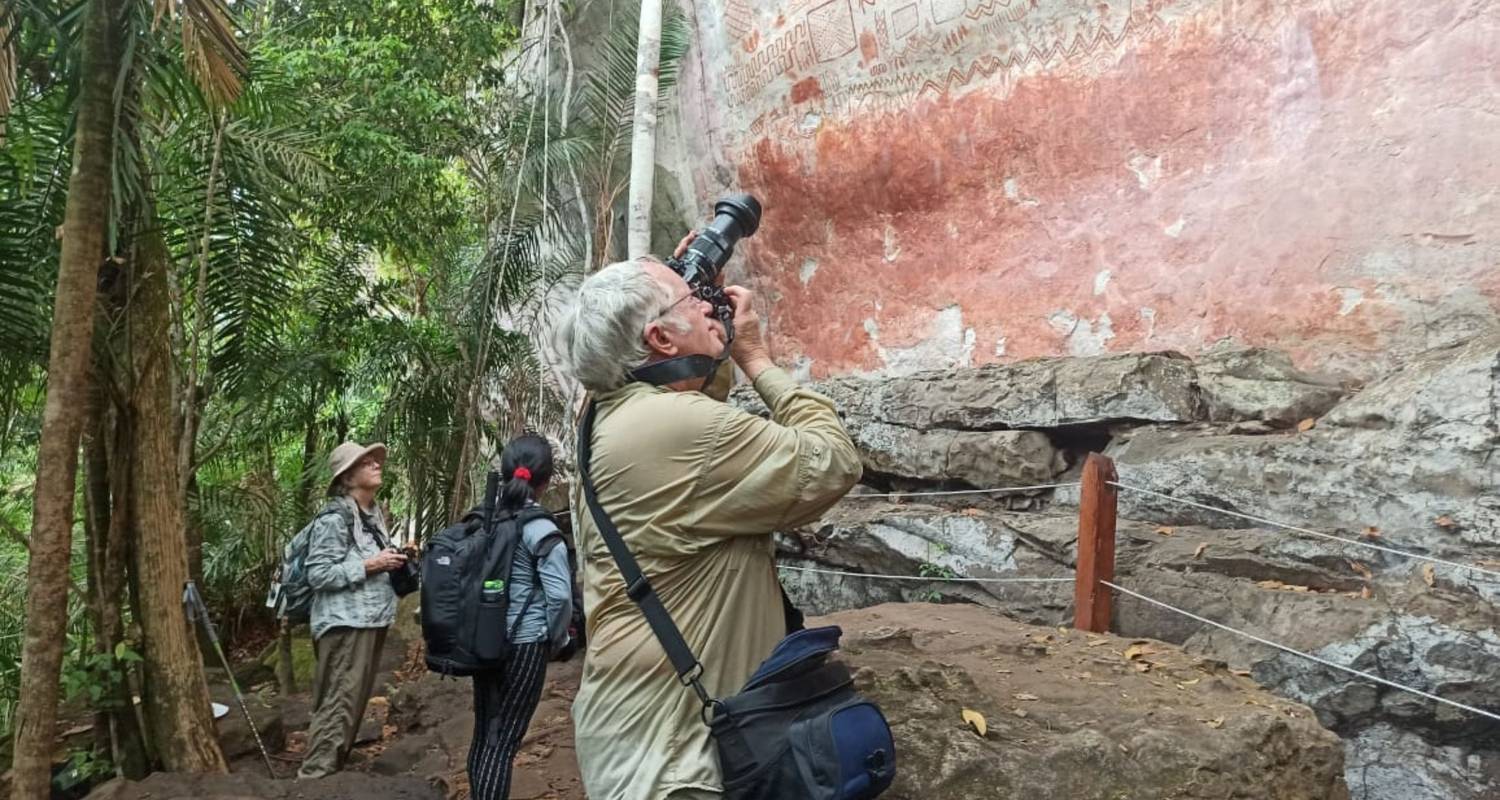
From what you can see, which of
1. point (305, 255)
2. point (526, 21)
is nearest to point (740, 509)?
point (305, 255)

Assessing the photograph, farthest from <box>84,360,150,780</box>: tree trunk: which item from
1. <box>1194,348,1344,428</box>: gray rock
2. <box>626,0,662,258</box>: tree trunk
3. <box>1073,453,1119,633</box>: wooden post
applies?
<box>1194,348,1344,428</box>: gray rock

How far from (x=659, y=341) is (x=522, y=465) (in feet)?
6.45

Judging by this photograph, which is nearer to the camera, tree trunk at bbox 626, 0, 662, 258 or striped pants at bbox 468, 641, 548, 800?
striped pants at bbox 468, 641, 548, 800

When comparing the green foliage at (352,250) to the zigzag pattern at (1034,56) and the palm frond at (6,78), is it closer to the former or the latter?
the palm frond at (6,78)

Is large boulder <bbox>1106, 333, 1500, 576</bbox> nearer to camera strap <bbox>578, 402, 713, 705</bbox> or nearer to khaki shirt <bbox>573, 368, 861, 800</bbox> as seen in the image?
khaki shirt <bbox>573, 368, 861, 800</bbox>

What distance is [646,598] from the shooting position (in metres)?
1.62

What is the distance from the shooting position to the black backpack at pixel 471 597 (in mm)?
3299

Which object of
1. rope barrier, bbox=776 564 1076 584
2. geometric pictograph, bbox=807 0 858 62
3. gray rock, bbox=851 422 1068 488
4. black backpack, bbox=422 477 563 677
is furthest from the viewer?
geometric pictograph, bbox=807 0 858 62

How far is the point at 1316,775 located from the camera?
275cm

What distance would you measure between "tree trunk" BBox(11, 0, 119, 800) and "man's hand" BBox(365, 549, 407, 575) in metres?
1.29

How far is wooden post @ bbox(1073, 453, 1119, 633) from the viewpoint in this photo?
428 centimetres

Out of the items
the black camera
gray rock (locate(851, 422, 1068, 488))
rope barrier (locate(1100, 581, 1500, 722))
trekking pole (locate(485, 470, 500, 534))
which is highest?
the black camera

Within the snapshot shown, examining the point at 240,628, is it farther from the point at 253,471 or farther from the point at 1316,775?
the point at 1316,775

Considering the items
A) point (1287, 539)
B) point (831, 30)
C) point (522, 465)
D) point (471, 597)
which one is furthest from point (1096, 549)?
point (831, 30)
